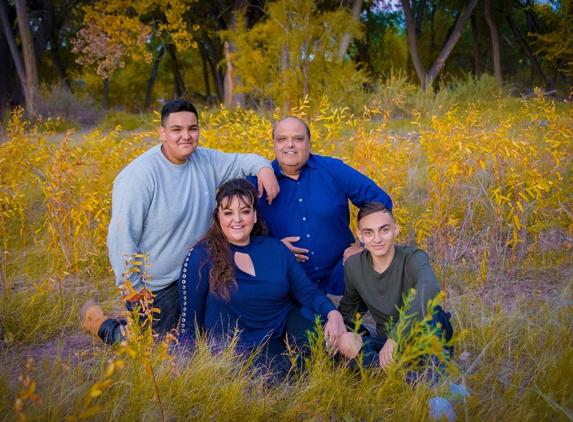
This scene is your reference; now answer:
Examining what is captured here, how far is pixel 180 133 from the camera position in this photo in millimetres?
3135

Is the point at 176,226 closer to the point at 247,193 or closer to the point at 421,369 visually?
the point at 247,193

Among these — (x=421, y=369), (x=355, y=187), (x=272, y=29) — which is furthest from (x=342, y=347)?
(x=272, y=29)

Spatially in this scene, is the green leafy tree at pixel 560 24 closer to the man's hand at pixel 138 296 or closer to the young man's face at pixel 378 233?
the young man's face at pixel 378 233

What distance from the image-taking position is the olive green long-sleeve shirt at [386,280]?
8.81 ft

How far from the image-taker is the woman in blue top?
2.81 m

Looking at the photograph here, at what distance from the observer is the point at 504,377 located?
Result: 7.88 feet

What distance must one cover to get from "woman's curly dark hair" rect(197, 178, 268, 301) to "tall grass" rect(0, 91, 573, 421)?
14.3 inches

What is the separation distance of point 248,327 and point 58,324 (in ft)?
4.00

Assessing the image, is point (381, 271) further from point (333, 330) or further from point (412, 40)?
point (412, 40)

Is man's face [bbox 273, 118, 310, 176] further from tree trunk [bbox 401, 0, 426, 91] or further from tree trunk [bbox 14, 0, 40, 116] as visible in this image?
tree trunk [bbox 401, 0, 426, 91]

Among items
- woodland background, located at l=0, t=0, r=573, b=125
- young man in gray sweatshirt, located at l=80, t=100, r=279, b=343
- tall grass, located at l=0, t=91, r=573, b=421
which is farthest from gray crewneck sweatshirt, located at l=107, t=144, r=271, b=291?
woodland background, located at l=0, t=0, r=573, b=125

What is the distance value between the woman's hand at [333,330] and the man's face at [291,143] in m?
0.99

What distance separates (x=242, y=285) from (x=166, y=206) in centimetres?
68

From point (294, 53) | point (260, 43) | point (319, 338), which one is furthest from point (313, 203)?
point (260, 43)
